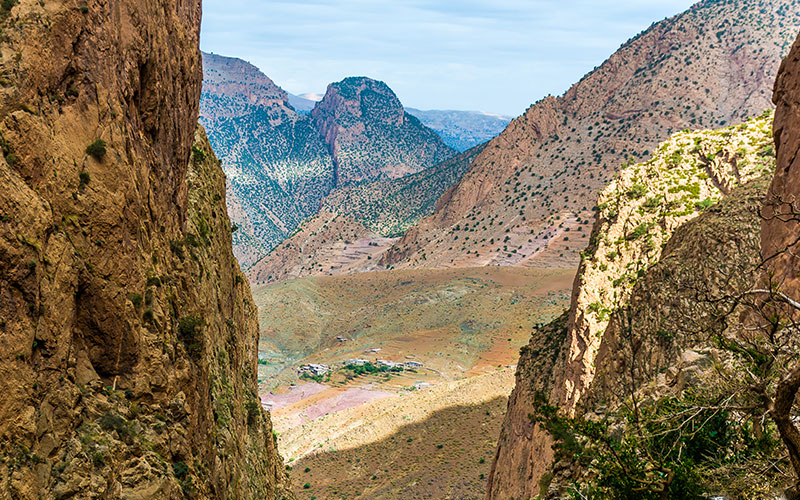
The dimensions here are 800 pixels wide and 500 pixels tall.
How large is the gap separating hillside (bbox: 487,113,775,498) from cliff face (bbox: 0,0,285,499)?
7697 millimetres

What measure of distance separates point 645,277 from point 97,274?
→ 1528cm

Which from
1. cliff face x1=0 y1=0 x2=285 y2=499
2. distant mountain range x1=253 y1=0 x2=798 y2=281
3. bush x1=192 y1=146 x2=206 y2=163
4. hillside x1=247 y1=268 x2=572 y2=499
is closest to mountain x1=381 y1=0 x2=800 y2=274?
distant mountain range x1=253 y1=0 x2=798 y2=281

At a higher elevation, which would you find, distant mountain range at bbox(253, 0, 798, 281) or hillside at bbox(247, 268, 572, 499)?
distant mountain range at bbox(253, 0, 798, 281)

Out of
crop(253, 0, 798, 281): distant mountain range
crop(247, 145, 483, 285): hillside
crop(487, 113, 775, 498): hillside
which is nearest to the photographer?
crop(487, 113, 775, 498): hillside

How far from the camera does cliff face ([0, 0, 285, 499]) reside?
7.48 meters

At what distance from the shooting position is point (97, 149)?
920cm

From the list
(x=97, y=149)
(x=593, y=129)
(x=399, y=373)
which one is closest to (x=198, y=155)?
(x=97, y=149)

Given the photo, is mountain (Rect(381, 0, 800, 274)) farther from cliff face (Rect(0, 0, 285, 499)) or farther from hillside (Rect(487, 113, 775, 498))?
cliff face (Rect(0, 0, 285, 499))

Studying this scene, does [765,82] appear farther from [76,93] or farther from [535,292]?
[76,93]

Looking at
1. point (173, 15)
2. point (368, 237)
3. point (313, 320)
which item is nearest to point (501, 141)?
point (368, 237)

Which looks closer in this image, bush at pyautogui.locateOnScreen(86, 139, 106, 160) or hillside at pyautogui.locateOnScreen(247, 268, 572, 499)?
bush at pyautogui.locateOnScreen(86, 139, 106, 160)

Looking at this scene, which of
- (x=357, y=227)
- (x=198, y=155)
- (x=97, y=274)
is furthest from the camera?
(x=357, y=227)

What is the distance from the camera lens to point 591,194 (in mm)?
83062

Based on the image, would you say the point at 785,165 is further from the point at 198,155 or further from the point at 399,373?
the point at 399,373
